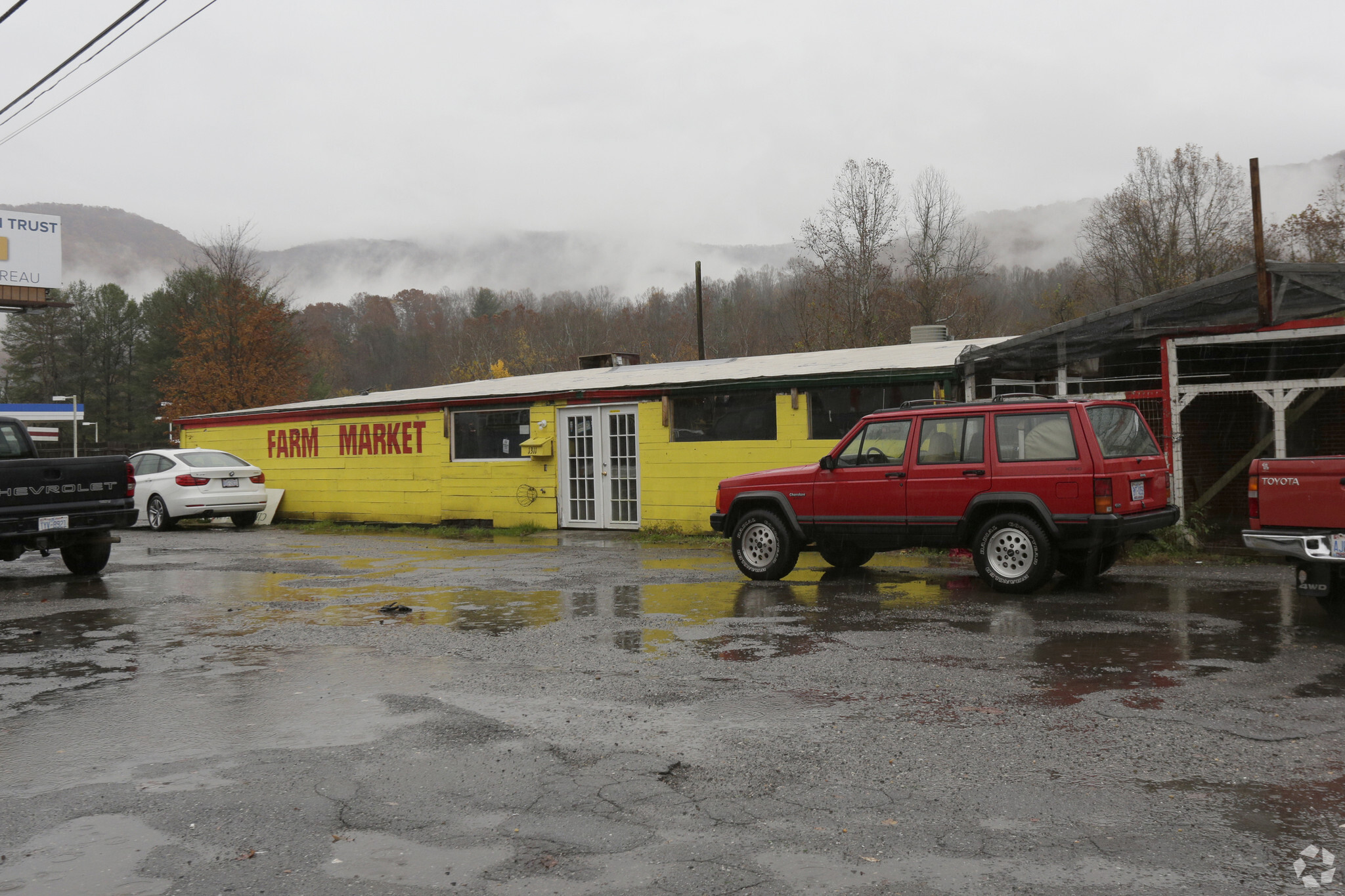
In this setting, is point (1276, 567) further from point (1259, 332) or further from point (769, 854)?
point (769, 854)

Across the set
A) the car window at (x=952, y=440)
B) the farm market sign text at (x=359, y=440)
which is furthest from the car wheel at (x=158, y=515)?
the car window at (x=952, y=440)

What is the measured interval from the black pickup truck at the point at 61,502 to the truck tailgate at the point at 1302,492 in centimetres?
1172

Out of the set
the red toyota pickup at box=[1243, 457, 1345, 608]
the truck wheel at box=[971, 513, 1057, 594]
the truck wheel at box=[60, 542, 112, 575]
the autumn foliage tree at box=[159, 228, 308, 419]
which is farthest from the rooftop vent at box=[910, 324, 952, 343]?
the autumn foliage tree at box=[159, 228, 308, 419]

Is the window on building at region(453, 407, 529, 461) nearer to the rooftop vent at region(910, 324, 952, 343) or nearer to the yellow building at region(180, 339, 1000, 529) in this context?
the yellow building at region(180, 339, 1000, 529)

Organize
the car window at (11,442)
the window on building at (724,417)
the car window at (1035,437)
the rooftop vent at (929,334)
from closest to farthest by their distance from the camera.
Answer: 1. the car window at (1035,437)
2. the car window at (11,442)
3. the window on building at (724,417)
4. the rooftop vent at (929,334)

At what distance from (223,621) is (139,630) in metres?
0.70

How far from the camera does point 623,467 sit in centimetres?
1834

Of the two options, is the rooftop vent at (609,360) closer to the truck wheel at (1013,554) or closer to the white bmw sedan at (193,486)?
the white bmw sedan at (193,486)

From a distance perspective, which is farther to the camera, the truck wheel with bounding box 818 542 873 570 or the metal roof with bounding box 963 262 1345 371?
the metal roof with bounding box 963 262 1345 371

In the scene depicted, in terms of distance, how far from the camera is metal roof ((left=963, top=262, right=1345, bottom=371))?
1226 cm

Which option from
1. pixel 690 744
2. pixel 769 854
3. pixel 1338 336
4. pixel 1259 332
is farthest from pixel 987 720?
pixel 1338 336

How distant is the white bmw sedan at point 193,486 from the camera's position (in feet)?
65.8

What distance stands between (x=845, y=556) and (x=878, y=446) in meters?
1.82

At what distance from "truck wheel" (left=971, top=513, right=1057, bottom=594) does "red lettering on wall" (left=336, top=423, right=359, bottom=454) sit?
51.0ft
